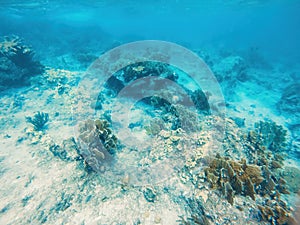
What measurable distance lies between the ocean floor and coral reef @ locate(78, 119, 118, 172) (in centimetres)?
4

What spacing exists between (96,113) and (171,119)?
3.24 meters

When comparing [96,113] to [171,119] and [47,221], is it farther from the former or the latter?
[47,221]

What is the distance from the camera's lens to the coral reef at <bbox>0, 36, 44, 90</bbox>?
851 cm

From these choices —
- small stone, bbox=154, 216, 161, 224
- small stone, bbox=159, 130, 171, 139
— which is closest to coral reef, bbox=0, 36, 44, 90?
small stone, bbox=159, 130, 171, 139

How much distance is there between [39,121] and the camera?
260 inches

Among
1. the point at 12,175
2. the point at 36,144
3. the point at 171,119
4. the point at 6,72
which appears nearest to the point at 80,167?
the point at 12,175

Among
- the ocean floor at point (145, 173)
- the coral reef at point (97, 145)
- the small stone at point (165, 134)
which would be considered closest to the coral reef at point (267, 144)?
the ocean floor at point (145, 173)

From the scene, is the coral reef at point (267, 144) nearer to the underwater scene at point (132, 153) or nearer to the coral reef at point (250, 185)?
the underwater scene at point (132, 153)

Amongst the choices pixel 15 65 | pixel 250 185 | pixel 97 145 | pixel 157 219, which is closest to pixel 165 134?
pixel 97 145

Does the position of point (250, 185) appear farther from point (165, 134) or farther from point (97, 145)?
point (97, 145)

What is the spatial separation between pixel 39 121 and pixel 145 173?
4.99 m

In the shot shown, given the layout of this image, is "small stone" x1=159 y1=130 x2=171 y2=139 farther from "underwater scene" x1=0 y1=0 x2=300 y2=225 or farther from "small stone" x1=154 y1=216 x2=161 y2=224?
"small stone" x1=154 y1=216 x2=161 y2=224

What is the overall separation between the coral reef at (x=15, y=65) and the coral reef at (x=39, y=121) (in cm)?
349

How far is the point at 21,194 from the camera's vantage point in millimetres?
4121
